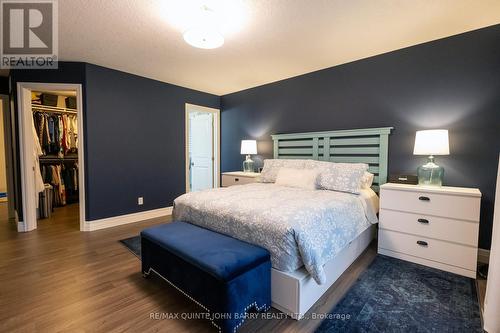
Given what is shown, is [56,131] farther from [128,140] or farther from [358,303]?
[358,303]

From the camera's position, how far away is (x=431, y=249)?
7.48 ft

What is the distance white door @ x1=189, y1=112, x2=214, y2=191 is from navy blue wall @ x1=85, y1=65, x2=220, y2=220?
2.53ft

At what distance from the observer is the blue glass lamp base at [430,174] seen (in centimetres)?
245

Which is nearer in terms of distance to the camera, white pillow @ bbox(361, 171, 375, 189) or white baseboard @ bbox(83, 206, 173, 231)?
white pillow @ bbox(361, 171, 375, 189)

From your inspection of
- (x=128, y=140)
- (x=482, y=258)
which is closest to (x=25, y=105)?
(x=128, y=140)

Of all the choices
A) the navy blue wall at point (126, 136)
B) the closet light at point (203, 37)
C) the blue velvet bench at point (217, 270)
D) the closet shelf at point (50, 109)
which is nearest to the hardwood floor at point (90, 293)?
the blue velvet bench at point (217, 270)

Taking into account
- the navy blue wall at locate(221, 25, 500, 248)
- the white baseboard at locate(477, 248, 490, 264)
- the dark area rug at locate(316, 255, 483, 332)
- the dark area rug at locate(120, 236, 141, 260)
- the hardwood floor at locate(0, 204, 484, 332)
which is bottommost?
the hardwood floor at locate(0, 204, 484, 332)

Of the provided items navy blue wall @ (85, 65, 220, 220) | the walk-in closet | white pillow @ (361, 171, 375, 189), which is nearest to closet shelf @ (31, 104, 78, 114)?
the walk-in closet

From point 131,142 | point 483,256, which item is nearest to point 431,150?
point 483,256

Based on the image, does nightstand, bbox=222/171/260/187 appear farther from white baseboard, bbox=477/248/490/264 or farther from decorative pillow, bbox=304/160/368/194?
white baseboard, bbox=477/248/490/264

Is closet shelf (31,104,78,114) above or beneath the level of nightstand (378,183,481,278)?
above

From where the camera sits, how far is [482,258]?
2.37 metres

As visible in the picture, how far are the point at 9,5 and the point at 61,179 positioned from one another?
380cm

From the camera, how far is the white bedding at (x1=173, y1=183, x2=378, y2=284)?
62.6 inches
